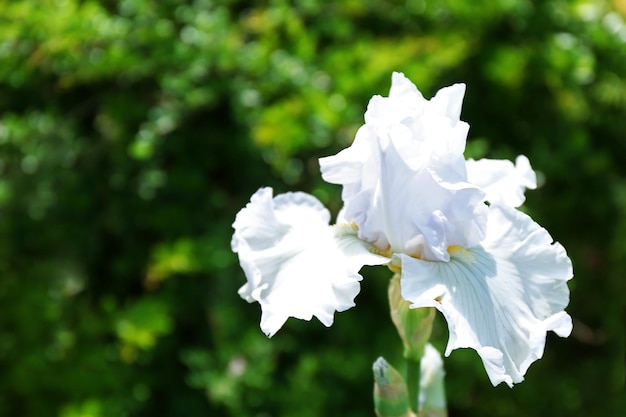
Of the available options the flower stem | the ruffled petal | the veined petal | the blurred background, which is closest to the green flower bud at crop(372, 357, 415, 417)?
the flower stem

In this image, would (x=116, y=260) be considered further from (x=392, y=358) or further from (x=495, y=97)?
(x=495, y=97)

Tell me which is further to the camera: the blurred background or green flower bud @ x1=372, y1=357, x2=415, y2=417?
the blurred background

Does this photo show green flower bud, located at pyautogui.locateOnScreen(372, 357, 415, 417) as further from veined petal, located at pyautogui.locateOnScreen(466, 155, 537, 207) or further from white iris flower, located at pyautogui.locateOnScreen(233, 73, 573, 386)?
veined petal, located at pyautogui.locateOnScreen(466, 155, 537, 207)

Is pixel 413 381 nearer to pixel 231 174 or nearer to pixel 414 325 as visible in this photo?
pixel 414 325

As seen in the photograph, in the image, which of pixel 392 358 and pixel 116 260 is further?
pixel 116 260

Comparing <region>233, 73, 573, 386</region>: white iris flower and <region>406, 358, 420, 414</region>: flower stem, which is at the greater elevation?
<region>233, 73, 573, 386</region>: white iris flower

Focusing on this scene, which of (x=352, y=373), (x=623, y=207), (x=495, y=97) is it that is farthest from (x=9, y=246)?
(x=623, y=207)
